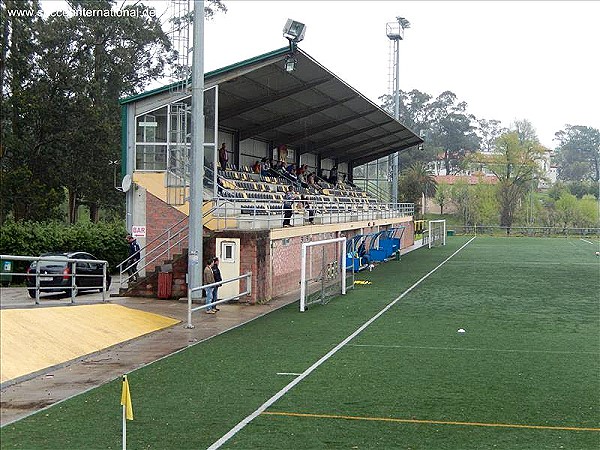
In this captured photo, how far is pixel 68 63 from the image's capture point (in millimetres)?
49031

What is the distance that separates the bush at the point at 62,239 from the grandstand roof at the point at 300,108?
734cm

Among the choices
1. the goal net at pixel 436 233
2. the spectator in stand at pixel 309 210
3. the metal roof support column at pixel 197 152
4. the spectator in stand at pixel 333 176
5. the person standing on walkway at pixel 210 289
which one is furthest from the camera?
the goal net at pixel 436 233

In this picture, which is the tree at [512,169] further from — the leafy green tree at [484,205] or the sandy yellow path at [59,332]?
the sandy yellow path at [59,332]

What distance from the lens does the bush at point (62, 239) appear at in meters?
31.2

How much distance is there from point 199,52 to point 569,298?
14.0m

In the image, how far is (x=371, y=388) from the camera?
12.5 metres

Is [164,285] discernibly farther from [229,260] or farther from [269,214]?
[269,214]

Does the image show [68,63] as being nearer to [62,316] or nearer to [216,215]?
[216,215]

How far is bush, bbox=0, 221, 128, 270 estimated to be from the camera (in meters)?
31.2

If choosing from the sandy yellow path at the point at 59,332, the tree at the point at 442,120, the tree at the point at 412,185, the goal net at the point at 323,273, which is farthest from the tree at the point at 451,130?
the sandy yellow path at the point at 59,332

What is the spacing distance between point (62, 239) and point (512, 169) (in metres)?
73.9

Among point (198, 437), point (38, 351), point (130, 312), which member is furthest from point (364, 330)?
point (198, 437)

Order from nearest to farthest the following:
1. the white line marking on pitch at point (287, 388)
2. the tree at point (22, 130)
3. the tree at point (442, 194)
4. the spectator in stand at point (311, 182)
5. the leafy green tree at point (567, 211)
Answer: the white line marking on pitch at point (287, 388) < the tree at point (22, 130) < the spectator in stand at point (311, 182) < the leafy green tree at point (567, 211) < the tree at point (442, 194)

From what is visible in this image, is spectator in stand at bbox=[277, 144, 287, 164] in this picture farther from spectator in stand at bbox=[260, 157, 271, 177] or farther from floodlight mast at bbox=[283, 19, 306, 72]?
floodlight mast at bbox=[283, 19, 306, 72]
